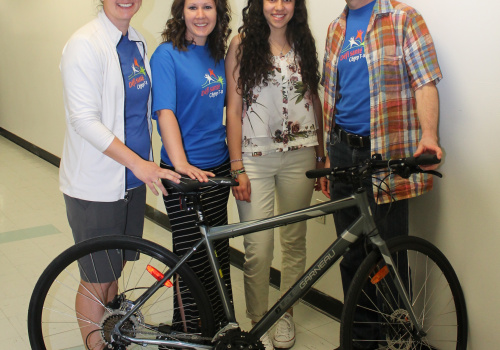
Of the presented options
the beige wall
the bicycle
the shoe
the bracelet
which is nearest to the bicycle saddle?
the bicycle

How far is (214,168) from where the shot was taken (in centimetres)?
197

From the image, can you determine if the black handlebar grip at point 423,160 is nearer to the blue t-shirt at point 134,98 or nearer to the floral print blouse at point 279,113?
the floral print blouse at point 279,113

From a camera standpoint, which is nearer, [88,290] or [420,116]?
[420,116]

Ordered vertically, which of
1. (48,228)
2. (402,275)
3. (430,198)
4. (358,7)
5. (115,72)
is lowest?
(48,228)

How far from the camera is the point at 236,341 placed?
178 centimetres

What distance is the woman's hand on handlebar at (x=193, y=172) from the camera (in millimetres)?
1687

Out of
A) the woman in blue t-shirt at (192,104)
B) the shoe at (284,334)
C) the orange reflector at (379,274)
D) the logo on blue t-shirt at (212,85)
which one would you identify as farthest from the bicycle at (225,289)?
the shoe at (284,334)

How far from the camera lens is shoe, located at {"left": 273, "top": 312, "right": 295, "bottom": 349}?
2.31 metres

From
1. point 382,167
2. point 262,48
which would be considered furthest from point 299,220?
point 262,48

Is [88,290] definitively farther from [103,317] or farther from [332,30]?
[332,30]

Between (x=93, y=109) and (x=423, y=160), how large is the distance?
40.2 inches

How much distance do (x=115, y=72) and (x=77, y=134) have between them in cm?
25

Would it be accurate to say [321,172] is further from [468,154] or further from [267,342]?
[267,342]

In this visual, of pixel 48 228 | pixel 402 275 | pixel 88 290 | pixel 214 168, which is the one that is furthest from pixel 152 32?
pixel 402 275
